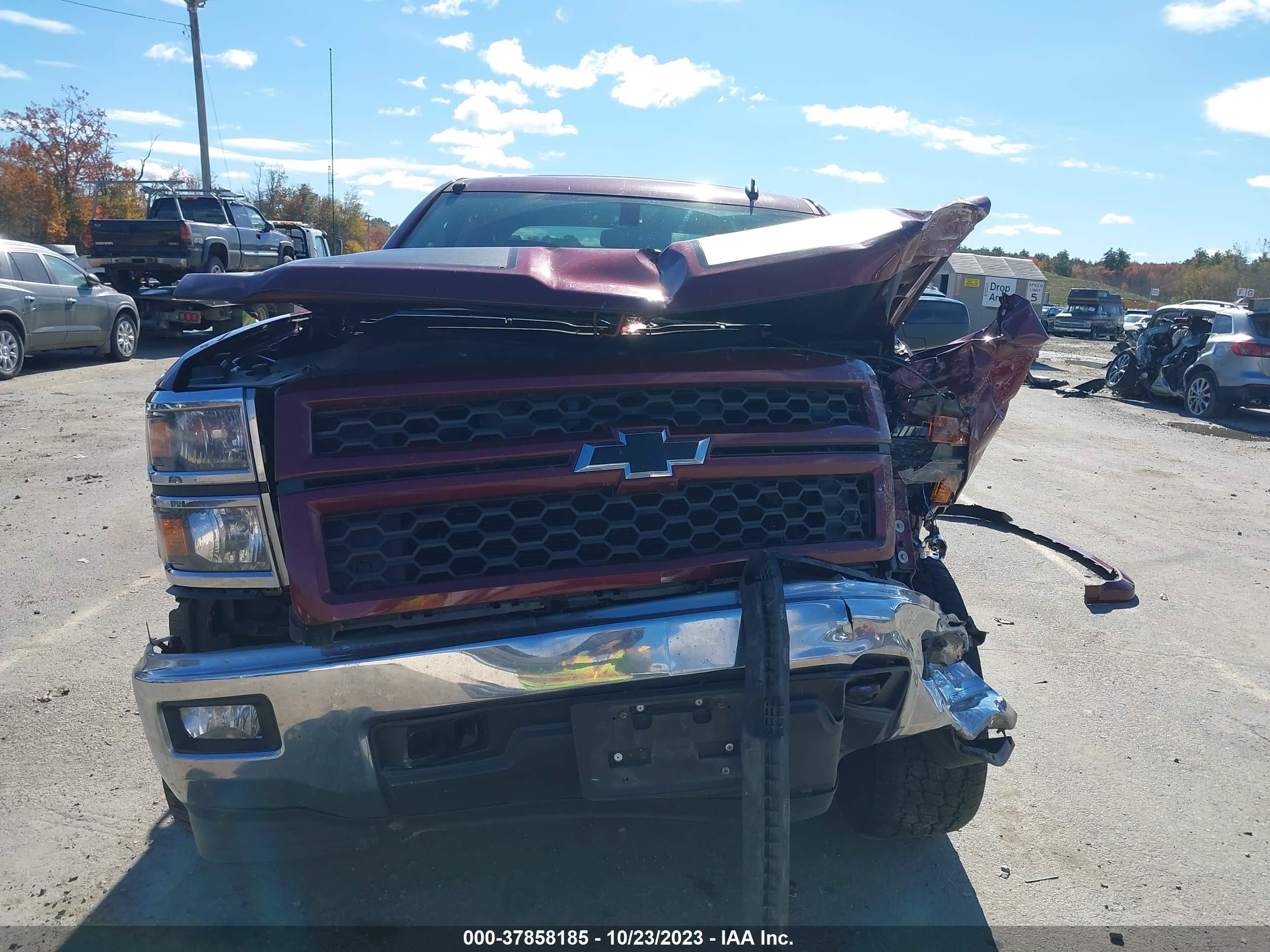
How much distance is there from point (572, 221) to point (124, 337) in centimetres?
1252

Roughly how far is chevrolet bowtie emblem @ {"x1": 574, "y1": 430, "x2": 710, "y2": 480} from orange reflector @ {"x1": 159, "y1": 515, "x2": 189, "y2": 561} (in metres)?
0.86

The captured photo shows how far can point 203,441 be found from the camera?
6.55 feet

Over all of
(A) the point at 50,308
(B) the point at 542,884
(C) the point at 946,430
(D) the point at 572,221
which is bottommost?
(B) the point at 542,884

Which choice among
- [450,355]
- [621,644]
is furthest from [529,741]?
[450,355]

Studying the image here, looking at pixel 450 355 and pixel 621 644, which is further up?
pixel 450 355

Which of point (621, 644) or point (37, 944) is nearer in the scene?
point (621, 644)

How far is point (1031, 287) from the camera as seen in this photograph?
3012cm

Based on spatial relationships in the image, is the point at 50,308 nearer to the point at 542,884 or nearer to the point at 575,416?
the point at 542,884

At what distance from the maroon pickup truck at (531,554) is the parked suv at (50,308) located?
1168 cm

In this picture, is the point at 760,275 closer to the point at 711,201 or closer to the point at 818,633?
the point at 818,633

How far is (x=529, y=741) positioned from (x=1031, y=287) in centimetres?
3178

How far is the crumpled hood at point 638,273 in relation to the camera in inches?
77.9

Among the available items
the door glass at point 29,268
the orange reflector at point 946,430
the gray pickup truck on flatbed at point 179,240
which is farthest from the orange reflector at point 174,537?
the gray pickup truck on flatbed at point 179,240

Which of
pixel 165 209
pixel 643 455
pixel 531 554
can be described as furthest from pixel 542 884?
pixel 165 209
